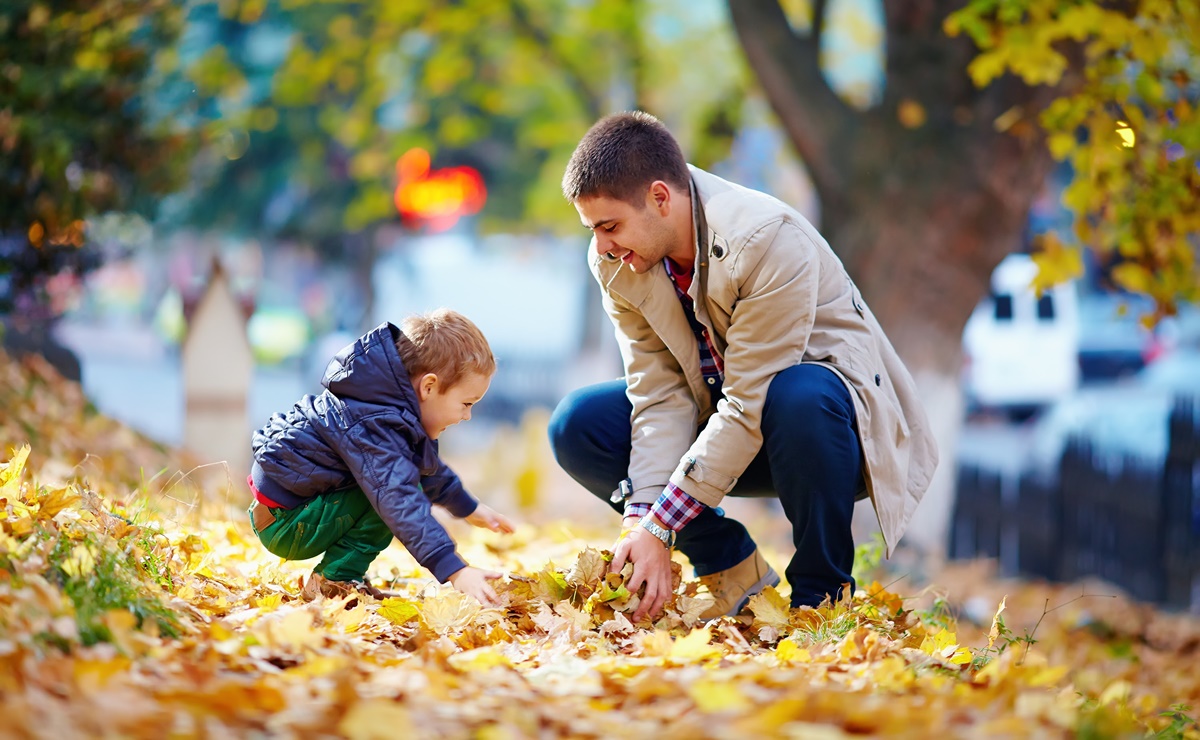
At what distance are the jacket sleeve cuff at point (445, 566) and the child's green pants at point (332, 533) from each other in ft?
1.12

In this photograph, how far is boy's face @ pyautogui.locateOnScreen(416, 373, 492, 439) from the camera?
118 inches

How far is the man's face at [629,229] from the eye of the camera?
Result: 2.97m

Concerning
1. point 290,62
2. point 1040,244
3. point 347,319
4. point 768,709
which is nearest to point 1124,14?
point 1040,244

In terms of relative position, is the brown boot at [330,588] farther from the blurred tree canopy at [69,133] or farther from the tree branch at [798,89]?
the tree branch at [798,89]

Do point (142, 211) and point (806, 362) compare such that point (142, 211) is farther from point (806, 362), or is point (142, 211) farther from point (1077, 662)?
point (1077, 662)

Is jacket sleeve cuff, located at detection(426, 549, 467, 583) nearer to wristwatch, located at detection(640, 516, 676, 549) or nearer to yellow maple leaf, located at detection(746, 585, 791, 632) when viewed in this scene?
wristwatch, located at detection(640, 516, 676, 549)

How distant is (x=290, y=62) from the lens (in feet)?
32.2

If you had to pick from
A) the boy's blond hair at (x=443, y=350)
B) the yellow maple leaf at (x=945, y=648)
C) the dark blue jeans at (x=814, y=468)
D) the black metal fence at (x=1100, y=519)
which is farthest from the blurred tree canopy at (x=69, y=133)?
the black metal fence at (x=1100, y=519)

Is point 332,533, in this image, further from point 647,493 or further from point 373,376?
point 647,493

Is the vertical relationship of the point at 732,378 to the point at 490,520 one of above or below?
above

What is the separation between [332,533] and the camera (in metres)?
2.98

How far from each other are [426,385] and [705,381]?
85 centimetres

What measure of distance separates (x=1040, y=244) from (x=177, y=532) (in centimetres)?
426

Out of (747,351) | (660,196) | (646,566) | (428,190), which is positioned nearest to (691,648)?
(646,566)
